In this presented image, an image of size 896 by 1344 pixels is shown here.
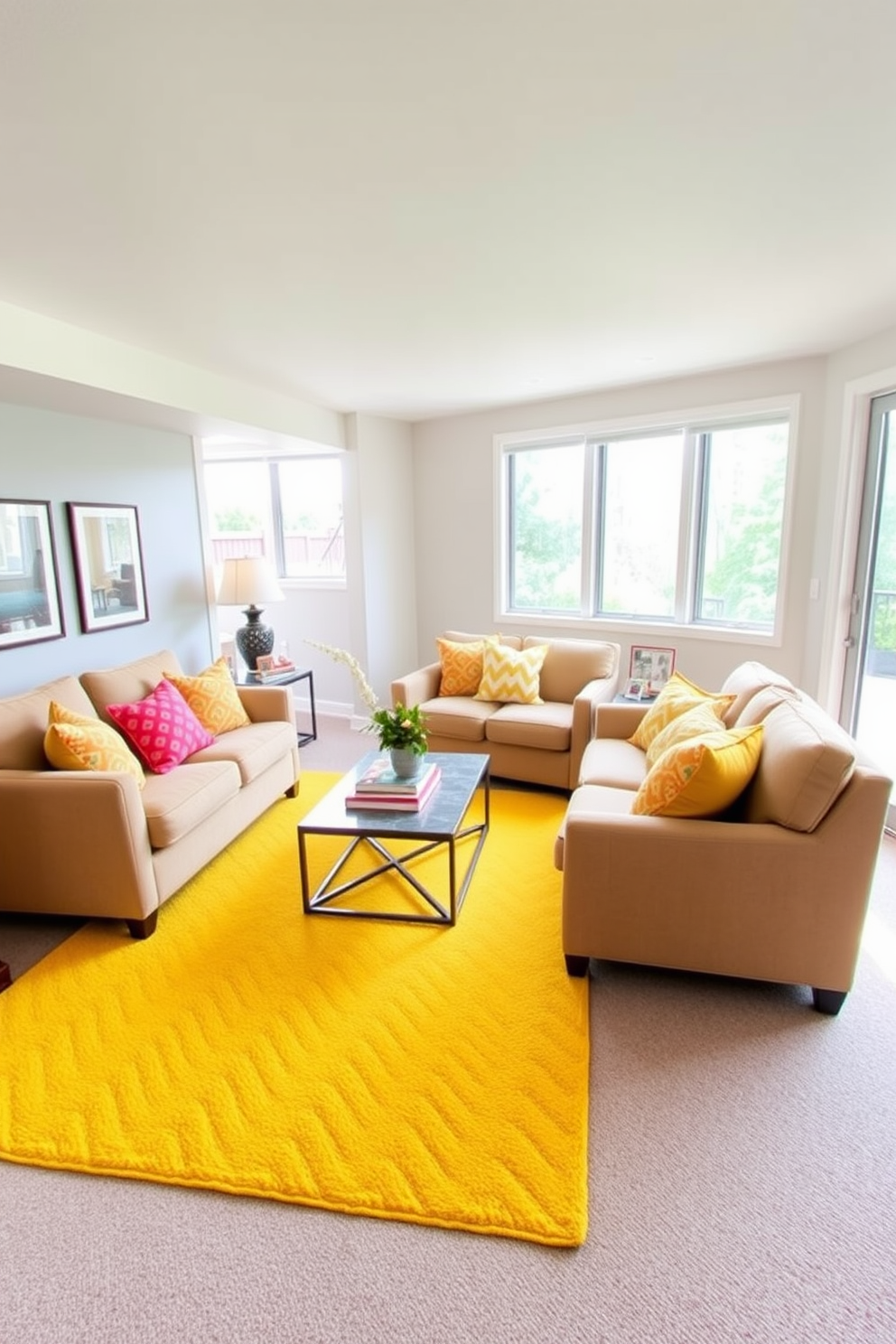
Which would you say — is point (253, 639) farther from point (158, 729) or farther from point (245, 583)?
point (158, 729)

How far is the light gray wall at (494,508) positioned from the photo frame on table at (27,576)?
2947 millimetres

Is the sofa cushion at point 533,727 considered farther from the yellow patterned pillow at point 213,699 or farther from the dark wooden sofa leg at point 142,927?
the dark wooden sofa leg at point 142,927

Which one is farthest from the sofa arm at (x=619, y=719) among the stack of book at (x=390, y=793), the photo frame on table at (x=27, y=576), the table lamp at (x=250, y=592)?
the photo frame on table at (x=27, y=576)

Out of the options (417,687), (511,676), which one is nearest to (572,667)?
(511,676)

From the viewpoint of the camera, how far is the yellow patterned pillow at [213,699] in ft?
11.2

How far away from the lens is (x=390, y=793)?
2.61 m

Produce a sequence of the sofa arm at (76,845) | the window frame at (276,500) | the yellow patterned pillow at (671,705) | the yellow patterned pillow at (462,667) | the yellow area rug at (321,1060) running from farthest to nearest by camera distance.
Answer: the window frame at (276,500) < the yellow patterned pillow at (462,667) < the yellow patterned pillow at (671,705) < the sofa arm at (76,845) < the yellow area rug at (321,1060)

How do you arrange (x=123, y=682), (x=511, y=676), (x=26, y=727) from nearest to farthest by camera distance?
(x=26, y=727) → (x=123, y=682) → (x=511, y=676)

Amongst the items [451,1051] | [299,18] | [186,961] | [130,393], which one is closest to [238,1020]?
[186,961]

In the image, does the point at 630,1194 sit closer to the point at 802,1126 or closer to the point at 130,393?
the point at 802,1126

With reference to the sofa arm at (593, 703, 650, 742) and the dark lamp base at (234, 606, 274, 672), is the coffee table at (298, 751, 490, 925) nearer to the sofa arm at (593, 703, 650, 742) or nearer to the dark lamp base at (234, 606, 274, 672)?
the sofa arm at (593, 703, 650, 742)

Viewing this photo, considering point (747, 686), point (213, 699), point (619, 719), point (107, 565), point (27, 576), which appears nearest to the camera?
point (747, 686)

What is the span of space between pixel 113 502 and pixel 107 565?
1.17 ft

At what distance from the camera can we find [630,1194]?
1.50 m
